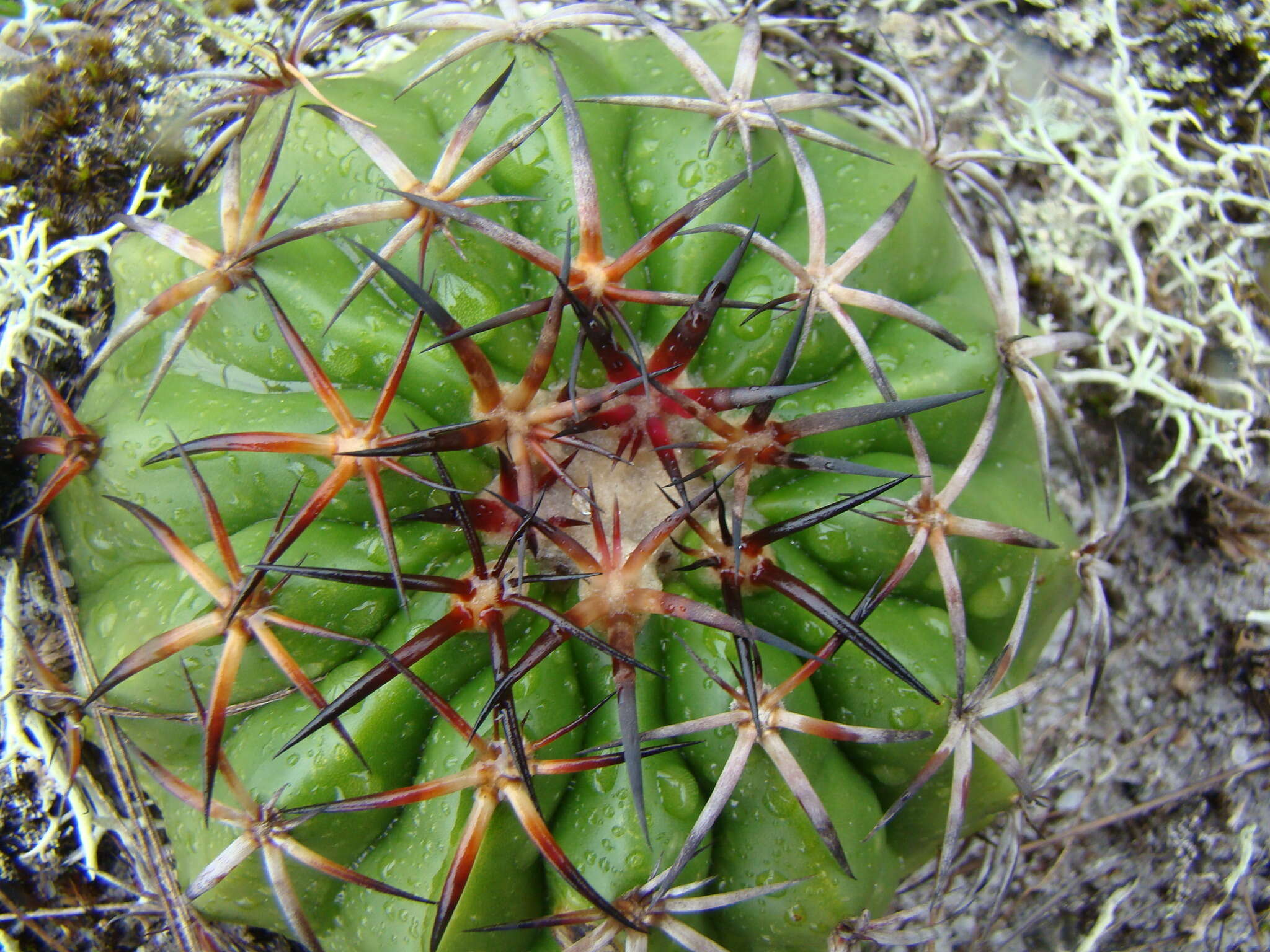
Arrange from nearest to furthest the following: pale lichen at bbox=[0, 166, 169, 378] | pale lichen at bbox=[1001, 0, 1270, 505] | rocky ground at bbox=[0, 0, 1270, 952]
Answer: pale lichen at bbox=[0, 166, 169, 378] → rocky ground at bbox=[0, 0, 1270, 952] → pale lichen at bbox=[1001, 0, 1270, 505]

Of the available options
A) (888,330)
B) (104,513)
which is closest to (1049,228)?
(888,330)

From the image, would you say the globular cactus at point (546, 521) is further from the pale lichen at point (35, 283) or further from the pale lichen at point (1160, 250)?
the pale lichen at point (1160, 250)

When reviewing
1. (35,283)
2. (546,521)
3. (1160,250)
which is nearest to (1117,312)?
(1160,250)

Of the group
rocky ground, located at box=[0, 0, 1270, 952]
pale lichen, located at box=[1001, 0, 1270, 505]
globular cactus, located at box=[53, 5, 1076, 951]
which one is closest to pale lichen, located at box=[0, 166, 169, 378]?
rocky ground, located at box=[0, 0, 1270, 952]

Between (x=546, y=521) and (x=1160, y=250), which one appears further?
(x=1160, y=250)

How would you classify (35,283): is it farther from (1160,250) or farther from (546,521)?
(1160,250)

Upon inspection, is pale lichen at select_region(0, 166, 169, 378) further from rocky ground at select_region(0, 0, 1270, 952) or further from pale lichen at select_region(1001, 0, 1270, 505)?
pale lichen at select_region(1001, 0, 1270, 505)

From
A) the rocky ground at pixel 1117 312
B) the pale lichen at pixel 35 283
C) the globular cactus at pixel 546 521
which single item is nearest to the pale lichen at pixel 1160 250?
the rocky ground at pixel 1117 312
